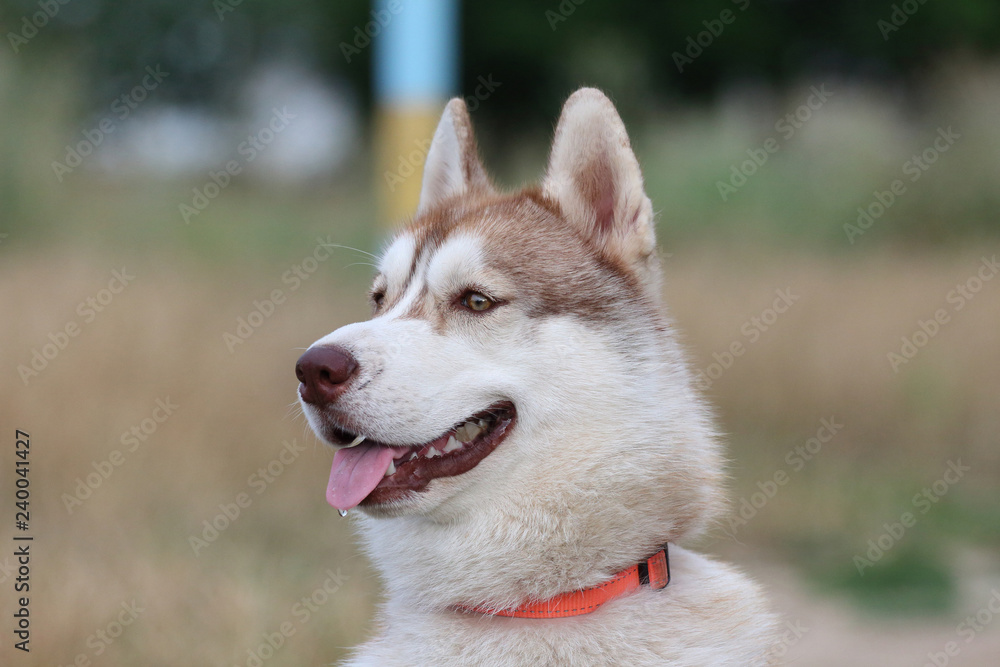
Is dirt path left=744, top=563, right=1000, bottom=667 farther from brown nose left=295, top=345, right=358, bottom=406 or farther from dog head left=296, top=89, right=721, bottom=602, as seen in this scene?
brown nose left=295, top=345, right=358, bottom=406

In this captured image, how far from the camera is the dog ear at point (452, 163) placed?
386 cm

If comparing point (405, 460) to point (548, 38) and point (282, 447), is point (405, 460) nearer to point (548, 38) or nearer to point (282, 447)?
point (282, 447)

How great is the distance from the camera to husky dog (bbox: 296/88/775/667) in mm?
2781

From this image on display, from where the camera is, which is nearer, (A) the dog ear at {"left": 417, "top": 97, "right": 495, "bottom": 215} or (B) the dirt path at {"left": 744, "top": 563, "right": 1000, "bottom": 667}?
(A) the dog ear at {"left": 417, "top": 97, "right": 495, "bottom": 215}

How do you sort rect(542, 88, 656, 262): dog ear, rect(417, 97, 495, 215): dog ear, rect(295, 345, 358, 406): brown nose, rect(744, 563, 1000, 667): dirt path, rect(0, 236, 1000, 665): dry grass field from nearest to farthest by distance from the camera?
1. rect(295, 345, 358, 406): brown nose
2. rect(542, 88, 656, 262): dog ear
3. rect(417, 97, 495, 215): dog ear
4. rect(0, 236, 1000, 665): dry grass field
5. rect(744, 563, 1000, 667): dirt path

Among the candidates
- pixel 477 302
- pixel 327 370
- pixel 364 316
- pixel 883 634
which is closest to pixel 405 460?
pixel 327 370

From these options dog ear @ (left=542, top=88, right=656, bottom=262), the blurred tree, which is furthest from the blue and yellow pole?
the blurred tree

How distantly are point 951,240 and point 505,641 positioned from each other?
10.6 metres

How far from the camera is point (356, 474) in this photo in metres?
2.88

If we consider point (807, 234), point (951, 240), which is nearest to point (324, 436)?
point (807, 234)

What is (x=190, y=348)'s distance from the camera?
711 cm

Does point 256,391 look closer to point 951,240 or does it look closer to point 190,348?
point 190,348

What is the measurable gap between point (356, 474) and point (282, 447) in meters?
3.85

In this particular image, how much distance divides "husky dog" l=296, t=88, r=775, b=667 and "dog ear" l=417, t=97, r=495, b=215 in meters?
0.77
